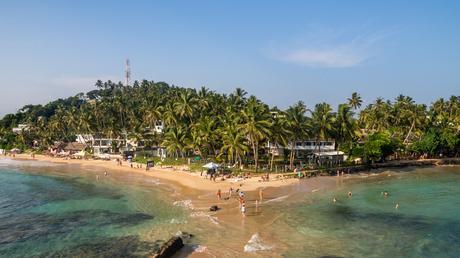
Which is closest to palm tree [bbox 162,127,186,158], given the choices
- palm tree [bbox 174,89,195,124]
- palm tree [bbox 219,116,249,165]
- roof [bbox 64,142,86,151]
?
palm tree [bbox 174,89,195,124]

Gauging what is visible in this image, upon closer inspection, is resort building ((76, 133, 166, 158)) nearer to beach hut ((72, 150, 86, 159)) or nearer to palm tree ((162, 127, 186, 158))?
beach hut ((72, 150, 86, 159))

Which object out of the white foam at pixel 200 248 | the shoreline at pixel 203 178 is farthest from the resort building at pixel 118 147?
the white foam at pixel 200 248

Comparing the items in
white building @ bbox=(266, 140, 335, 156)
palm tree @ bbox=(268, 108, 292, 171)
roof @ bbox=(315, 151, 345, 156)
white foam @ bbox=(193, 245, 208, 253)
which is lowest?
white foam @ bbox=(193, 245, 208, 253)

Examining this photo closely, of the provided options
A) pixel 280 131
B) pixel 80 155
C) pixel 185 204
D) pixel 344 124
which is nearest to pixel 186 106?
pixel 280 131

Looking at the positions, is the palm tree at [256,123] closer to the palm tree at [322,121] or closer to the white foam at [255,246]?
the palm tree at [322,121]

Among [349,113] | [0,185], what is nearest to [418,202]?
[349,113]

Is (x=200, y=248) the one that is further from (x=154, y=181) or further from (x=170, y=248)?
(x=154, y=181)
